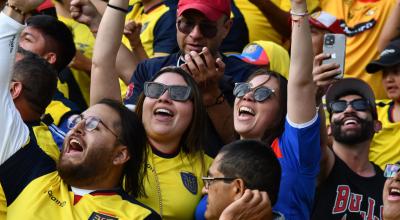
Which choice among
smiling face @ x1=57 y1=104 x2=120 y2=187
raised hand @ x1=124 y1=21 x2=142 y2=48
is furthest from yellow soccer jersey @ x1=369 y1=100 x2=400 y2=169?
smiling face @ x1=57 y1=104 x2=120 y2=187

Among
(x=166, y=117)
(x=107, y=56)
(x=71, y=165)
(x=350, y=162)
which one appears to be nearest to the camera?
(x=71, y=165)

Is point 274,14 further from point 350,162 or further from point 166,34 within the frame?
point 350,162

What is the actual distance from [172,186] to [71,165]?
541mm

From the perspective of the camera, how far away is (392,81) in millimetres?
7395

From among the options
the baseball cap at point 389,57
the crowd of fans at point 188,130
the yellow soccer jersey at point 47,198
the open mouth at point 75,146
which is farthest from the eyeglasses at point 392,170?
the baseball cap at point 389,57

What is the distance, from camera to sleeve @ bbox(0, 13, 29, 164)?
16.0 ft

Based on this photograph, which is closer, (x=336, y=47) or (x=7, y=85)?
(x=7, y=85)

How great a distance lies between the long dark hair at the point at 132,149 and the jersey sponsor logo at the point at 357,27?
3300 mm

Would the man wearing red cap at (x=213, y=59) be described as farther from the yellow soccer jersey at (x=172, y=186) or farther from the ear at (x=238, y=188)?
the ear at (x=238, y=188)

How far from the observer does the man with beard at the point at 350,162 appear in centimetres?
606

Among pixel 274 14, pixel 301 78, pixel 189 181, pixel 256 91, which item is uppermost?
pixel 301 78

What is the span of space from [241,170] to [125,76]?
2229 mm

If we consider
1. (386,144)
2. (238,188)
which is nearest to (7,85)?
(238,188)

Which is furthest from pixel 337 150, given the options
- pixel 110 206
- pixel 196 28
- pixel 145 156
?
pixel 110 206
